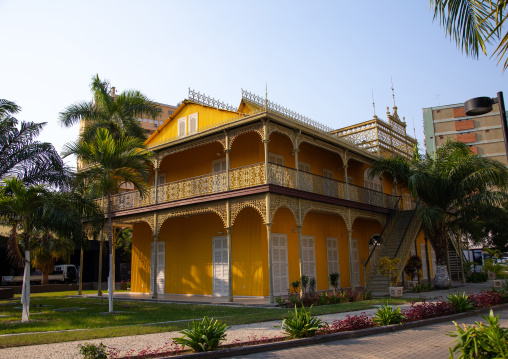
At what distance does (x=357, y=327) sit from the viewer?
28.8 feet

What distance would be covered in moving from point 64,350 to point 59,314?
6.40m

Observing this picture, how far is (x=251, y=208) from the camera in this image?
18.0 meters

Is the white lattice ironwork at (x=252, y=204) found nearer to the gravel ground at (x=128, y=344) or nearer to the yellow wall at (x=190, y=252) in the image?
the yellow wall at (x=190, y=252)

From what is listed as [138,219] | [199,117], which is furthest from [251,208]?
[138,219]

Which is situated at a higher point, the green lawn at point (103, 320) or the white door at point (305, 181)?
the white door at point (305, 181)

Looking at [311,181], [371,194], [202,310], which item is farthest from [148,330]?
[371,194]

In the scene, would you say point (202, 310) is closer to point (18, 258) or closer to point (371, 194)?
point (18, 258)

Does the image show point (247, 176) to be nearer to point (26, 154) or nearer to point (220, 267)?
point (220, 267)

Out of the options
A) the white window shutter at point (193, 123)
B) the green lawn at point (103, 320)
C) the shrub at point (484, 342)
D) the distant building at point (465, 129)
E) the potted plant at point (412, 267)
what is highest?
the distant building at point (465, 129)

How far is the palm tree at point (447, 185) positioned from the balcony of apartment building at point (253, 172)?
241 centimetres

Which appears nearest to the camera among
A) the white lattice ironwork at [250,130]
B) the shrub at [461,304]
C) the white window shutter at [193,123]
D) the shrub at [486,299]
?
the shrub at [461,304]

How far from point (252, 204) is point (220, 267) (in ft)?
14.7

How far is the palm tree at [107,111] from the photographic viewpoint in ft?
70.9

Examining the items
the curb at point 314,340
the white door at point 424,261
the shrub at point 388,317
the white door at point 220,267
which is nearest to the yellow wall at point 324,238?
the white door at point 220,267
